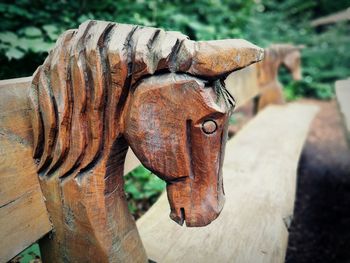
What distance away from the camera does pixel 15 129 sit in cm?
98

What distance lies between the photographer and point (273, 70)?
12.5 feet

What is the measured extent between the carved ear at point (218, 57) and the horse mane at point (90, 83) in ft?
0.10

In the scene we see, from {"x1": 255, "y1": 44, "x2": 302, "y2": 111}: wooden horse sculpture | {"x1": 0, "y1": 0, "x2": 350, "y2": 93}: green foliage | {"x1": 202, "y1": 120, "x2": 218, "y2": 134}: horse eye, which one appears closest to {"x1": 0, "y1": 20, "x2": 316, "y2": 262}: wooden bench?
{"x1": 202, "y1": 120, "x2": 218, "y2": 134}: horse eye

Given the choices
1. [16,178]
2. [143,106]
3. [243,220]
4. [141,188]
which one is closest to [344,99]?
[243,220]

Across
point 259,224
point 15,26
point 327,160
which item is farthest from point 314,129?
Result: point 15,26

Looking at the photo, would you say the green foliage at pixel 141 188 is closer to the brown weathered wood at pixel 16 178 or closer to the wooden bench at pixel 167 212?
the wooden bench at pixel 167 212

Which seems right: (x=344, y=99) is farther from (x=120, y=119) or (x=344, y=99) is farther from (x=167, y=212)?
(x=120, y=119)

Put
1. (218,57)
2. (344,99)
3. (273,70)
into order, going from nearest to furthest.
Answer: (218,57) → (344,99) → (273,70)

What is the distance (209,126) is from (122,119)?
0.26 meters

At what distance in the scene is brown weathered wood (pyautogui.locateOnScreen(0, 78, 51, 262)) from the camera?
3.14 ft

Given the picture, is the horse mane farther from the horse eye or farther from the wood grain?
the horse eye

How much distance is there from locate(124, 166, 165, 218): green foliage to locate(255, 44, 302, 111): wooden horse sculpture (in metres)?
1.85

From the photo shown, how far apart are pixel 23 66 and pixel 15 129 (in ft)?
3.83

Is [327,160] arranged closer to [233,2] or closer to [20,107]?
[233,2]
